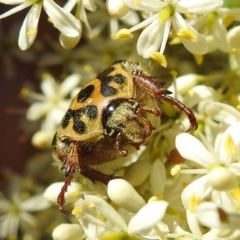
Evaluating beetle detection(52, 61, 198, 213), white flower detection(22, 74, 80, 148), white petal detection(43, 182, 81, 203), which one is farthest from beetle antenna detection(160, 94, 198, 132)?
white flower detection(22, 74, 80, 148)

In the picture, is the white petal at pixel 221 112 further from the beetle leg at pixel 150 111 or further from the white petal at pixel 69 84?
the white petal at pixel 69 84

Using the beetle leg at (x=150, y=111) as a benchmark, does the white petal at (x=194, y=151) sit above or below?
below

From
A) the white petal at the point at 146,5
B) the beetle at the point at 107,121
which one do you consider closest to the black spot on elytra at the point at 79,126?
the beetle at the point at 107,121

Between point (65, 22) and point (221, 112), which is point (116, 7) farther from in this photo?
point (221, 112)

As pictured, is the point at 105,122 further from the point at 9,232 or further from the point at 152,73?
the point at 9,232

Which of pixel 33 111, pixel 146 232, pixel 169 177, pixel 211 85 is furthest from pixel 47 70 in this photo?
pixel 146 232

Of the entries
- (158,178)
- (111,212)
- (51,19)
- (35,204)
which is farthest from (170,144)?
(35,204)
